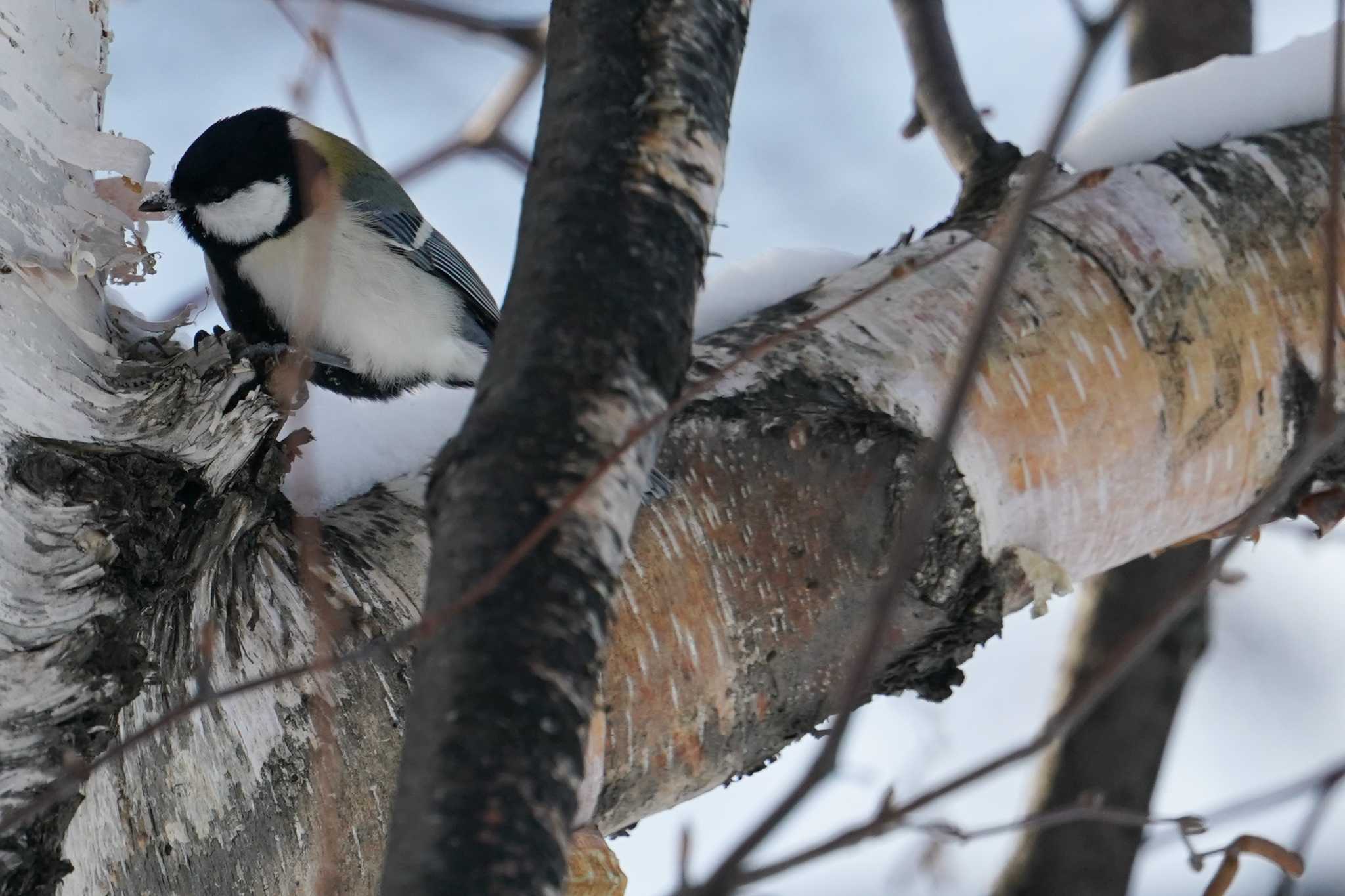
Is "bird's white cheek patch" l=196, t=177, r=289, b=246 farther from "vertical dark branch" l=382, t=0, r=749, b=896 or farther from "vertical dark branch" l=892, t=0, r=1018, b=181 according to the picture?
"vertical dark branch" l=382, t=0, r=749, b=896

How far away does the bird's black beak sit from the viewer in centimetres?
181

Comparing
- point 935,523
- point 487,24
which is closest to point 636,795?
point 935,523

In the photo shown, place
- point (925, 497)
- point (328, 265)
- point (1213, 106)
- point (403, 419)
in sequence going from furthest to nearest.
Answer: point (328, 265)
point (1213, 106)
point (403, 419)
point (925, 497)

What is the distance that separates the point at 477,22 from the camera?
1905 millimetres

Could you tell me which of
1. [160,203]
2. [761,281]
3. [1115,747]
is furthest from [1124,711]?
[160,203]

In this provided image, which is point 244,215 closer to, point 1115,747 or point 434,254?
point 434,254

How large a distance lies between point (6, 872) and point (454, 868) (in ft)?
1.63

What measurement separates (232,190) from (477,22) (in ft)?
1.46

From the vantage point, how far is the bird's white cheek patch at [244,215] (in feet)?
6.17

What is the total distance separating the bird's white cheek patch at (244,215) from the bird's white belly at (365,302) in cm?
4

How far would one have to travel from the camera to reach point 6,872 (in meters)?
0.85

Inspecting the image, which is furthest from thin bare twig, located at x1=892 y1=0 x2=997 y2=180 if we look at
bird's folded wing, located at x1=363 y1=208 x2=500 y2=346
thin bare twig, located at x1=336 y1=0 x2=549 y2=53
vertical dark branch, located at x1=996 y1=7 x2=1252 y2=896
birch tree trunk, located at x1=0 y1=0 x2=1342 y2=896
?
vertical dark branch, located at x1=996 y1=7 x2=1252 y2=896

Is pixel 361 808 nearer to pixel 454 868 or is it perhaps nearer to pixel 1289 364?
pixel 454 868

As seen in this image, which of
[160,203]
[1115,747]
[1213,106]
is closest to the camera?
[1213,106]
